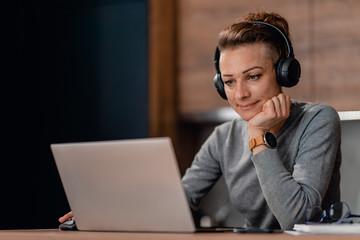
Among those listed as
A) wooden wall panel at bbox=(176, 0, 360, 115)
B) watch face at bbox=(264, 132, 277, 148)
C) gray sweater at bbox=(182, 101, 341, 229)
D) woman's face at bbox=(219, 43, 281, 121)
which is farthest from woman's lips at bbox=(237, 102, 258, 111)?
wooden wall panel at bbox=(176, 0, 360, 115)

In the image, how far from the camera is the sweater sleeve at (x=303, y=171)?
134 centimetres

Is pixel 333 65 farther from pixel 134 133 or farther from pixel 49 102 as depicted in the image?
pixel 49 102

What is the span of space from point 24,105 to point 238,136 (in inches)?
65.2

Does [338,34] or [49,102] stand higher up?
[338,34]

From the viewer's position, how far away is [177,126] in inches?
117

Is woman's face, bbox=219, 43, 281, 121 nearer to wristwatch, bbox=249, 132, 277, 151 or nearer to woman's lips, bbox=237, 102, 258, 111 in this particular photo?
woman's lips, bbox=237, 102, 258, 111

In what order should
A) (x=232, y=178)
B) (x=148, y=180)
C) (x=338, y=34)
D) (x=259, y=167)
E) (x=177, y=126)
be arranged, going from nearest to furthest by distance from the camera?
(x=148, y=180) < (x=259, y=167) < (x=232, y=178) < (x=338, y=34) < (x=177, y=126)

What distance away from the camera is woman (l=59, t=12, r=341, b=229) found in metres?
1.36

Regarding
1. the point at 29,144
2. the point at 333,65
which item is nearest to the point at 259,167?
the point at 333,65

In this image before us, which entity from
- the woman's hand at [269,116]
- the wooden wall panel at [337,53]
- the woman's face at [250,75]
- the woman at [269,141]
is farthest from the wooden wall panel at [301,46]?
the woman's hand at [269,116]

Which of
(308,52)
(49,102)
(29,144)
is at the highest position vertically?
(308,52)

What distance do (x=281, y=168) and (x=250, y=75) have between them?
34 centimetres

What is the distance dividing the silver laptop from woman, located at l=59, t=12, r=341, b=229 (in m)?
0.29

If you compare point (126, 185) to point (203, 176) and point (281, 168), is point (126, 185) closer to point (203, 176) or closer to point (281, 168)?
point (281, 168)
